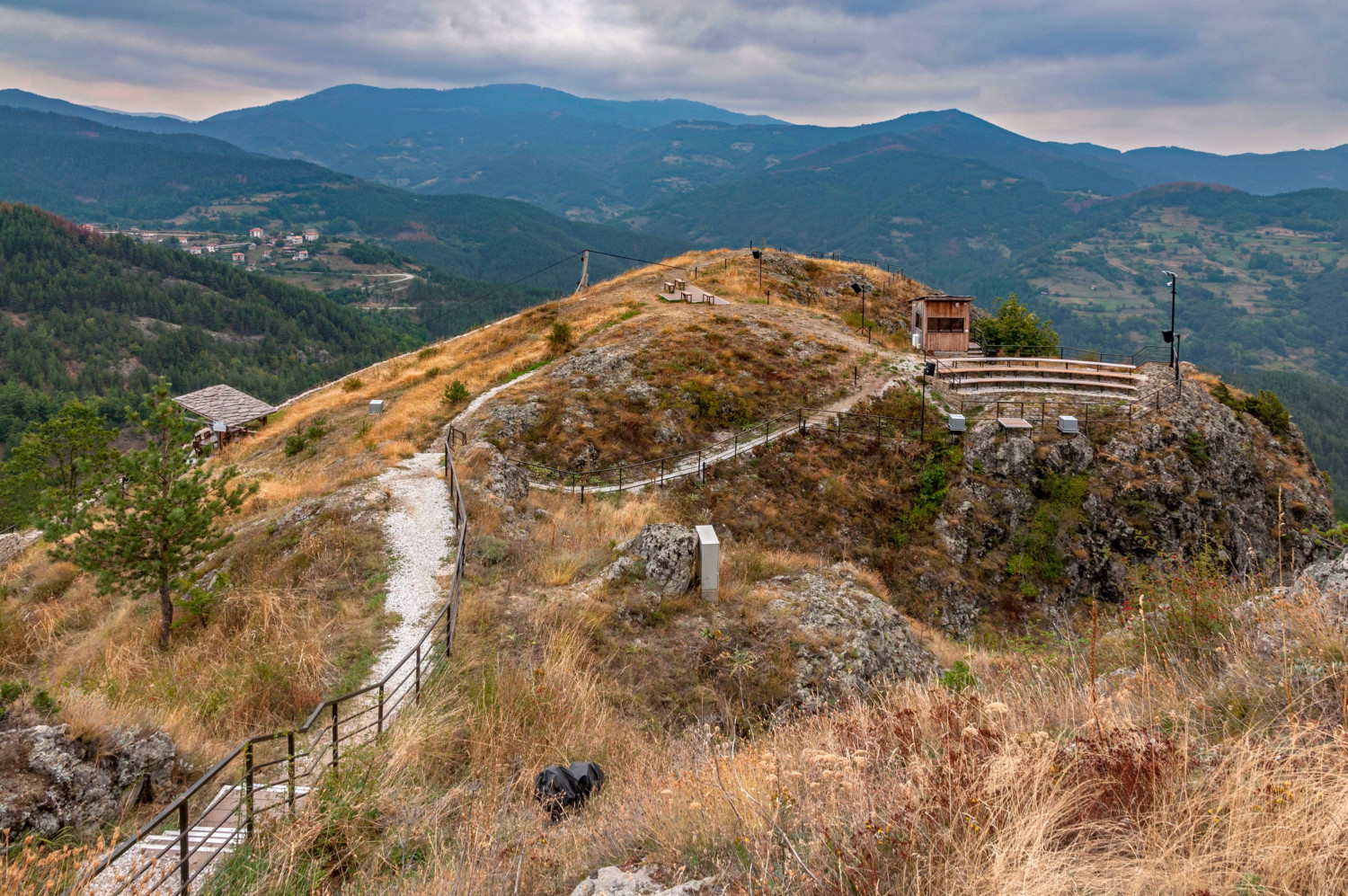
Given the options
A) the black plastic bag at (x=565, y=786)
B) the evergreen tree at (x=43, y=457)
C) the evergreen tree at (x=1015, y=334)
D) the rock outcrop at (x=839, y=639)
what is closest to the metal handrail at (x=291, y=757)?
the black plastic bag at (x=565, y=786)

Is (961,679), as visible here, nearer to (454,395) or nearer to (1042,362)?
(454,395)

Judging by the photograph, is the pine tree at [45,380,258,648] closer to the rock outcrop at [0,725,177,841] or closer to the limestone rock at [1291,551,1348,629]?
the rock outcrop at [0,725,177,841]

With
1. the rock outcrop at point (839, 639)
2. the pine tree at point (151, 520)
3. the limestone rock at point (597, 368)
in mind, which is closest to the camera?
the pine tree at point (151, 520)

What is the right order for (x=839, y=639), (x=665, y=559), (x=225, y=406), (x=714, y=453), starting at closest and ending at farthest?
(x=839, y=639)
(x=665, y=559)
(x=714, y=453)
(x=225, y=406)

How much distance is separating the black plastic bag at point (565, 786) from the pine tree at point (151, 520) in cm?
901

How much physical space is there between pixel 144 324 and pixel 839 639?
197 m

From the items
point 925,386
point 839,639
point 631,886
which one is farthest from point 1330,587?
point 925,386

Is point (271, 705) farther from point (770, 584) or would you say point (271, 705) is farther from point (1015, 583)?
point (1015, 583)

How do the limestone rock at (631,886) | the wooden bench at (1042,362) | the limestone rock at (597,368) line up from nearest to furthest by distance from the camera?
the limestone rock at (631,886) → the limestone rock at (597,368) → the wooden bench at (1042,362)

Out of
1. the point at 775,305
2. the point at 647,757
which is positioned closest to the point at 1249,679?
the point at 647,757

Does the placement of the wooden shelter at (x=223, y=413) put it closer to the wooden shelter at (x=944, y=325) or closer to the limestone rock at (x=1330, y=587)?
the wooden shelter at (x=944, y=325)

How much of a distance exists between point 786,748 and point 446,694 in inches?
199

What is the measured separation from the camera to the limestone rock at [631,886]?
4.18 metres

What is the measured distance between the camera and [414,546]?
15.3 meters
